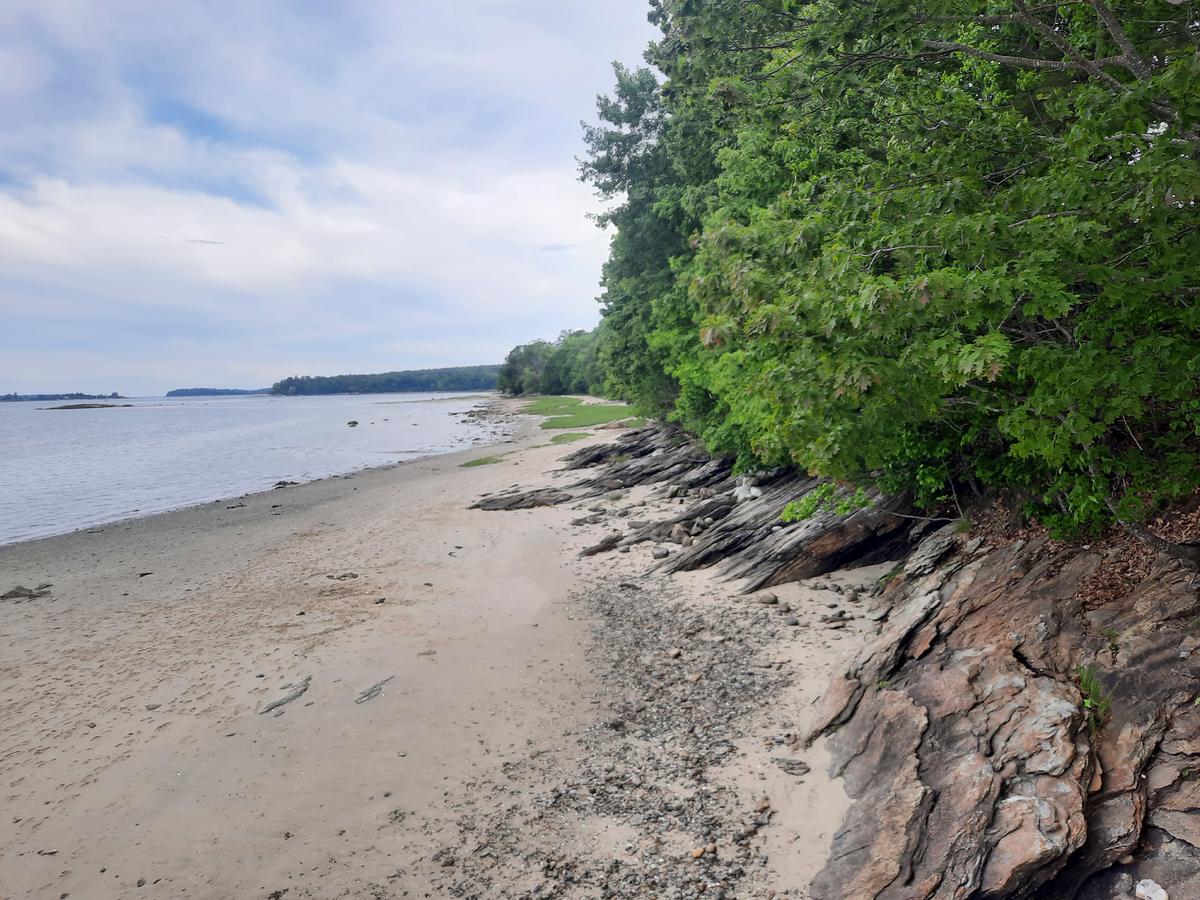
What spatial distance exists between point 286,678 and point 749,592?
8.64 meters

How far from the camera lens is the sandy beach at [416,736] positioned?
650 centimetres

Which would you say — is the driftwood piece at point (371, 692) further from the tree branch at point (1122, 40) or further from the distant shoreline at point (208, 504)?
the distant shoreline at point (208, 504)

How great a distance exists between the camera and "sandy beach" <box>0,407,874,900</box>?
6504 millimetres

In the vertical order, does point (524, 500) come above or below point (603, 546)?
above

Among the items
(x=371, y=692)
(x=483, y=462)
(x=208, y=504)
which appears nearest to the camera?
(x=371, y=692)

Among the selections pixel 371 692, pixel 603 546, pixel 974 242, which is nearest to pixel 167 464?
pixel 603 546

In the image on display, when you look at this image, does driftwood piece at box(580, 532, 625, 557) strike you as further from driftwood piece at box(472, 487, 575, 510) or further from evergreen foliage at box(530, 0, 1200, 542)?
evergreen foliage at box(530, 0, 1200, 542)

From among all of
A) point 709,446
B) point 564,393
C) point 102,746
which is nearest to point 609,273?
point 709,446

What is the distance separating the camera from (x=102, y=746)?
30.4ft

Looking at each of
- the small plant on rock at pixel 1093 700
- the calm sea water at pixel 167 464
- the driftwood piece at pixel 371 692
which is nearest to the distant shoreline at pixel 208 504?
the calm sea water at pixel 167 464

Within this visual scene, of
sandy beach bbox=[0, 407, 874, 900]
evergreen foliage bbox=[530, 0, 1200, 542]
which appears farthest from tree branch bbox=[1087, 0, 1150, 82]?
sandy beach bbox=[0, 407, 874, 900]

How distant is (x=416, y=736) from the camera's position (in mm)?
8812

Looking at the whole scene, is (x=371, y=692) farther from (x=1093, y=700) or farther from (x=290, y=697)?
(x=1093, y=700)

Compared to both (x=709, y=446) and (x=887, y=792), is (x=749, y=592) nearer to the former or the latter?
(x=887, y=792)
